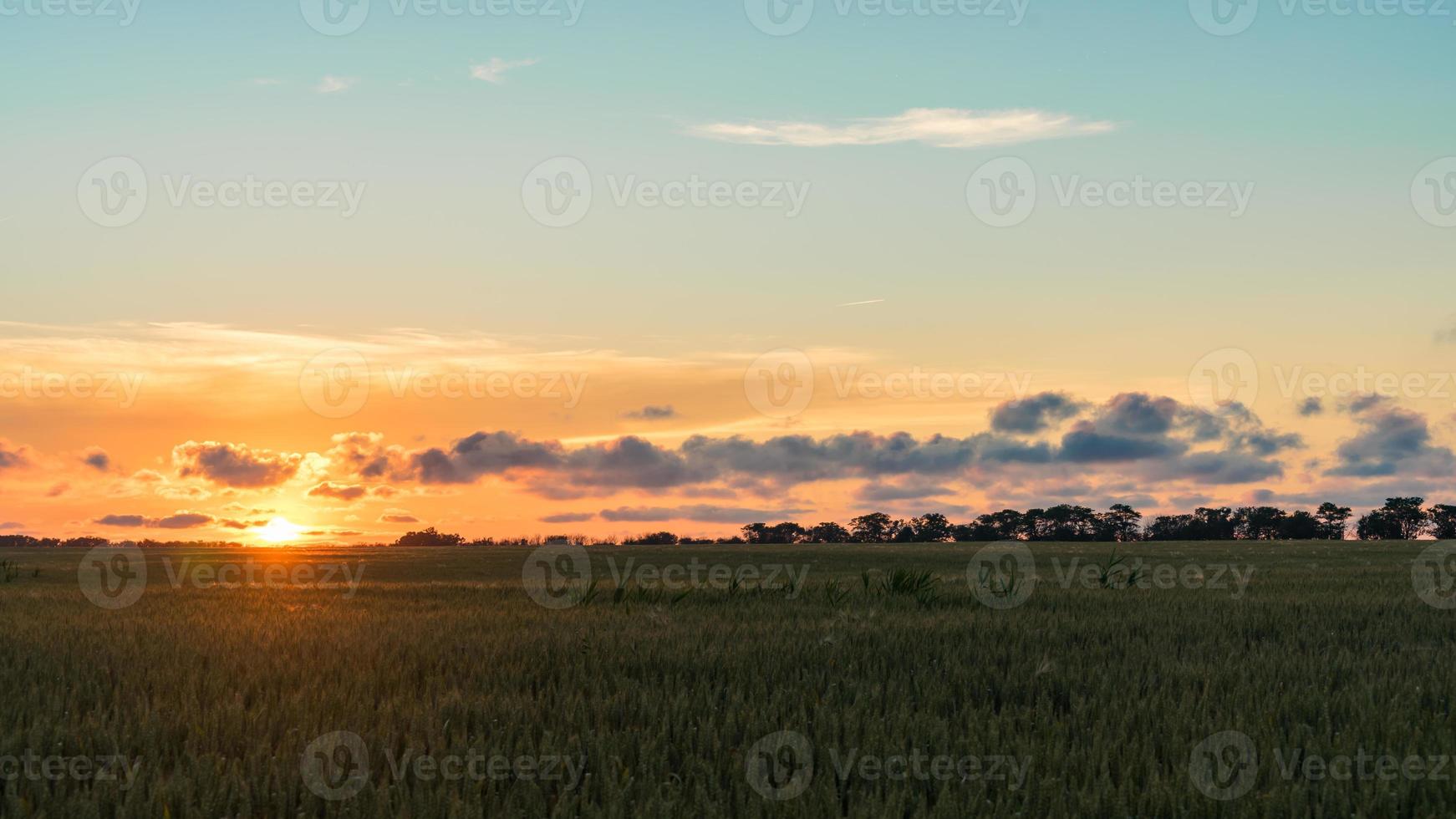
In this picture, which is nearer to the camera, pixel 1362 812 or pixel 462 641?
pixel 1362 812

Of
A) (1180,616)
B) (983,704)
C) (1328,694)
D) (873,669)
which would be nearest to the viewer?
(983,704)

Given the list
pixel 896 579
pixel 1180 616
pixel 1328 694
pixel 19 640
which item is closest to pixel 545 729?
pixel 1328 694

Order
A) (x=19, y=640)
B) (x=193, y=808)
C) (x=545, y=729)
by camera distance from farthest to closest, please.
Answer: (x=19, y=640), (x=545, y=729), (x=193, y=808)

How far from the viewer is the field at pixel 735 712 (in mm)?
5461

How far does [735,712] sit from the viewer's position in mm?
7141

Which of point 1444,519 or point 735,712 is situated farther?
point 1444,519

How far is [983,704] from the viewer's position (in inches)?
302

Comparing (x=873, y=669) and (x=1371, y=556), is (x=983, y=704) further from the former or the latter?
(x=1371, y=556)

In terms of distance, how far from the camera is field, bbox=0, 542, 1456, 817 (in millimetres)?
5461

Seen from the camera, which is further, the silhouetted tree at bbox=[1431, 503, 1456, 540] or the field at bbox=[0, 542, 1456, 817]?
the silhouetted tree at bbox=[1431, 503, 1456, 540]

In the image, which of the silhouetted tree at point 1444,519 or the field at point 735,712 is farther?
the silhouetted tree at point 1444,519

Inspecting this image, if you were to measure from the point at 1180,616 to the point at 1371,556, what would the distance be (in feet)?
81.7

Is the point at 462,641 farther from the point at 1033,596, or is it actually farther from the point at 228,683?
the point at 1033,596

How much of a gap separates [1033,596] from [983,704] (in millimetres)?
9981
